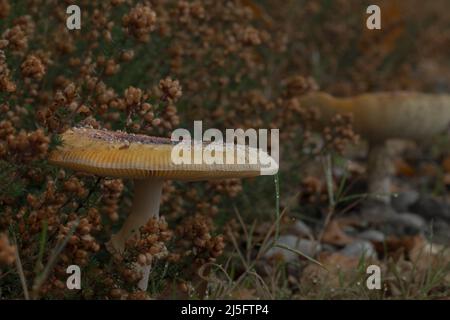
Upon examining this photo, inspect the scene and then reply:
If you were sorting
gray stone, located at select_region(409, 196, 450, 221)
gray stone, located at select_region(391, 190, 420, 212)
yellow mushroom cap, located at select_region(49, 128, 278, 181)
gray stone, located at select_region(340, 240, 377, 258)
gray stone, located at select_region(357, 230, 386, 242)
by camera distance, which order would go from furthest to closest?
gray stone, located at select_region(391, 190, 420, 212)
gray stone, located at select_region(409, 196, 450, 221)
gray stone, located at select_region(357, 230, 386, 242)
gray stone, located at select_region(340, 240, 377, 258)
yellow mushroom cap, located at select_region(49, 128, 278, 181)

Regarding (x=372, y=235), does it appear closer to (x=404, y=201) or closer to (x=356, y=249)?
(x=356, y=249)

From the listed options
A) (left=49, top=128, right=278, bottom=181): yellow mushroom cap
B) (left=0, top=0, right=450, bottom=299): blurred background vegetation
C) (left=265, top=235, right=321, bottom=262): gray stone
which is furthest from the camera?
(left=265, top=235, right=321, bottom=262): gray stone

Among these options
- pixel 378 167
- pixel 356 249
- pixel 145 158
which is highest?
pixel 145 158

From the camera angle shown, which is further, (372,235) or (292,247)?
(372,235)

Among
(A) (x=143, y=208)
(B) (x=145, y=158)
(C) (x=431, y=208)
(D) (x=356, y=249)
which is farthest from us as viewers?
(C) (x=431, y=208)

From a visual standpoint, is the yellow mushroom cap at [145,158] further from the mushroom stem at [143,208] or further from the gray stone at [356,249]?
the gray stone at [356,249]

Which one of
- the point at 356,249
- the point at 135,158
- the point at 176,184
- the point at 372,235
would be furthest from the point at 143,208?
the point at 372,235

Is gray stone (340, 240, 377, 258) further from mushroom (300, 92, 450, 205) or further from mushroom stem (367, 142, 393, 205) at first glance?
mushroom stem (367, 142, 393, 205)

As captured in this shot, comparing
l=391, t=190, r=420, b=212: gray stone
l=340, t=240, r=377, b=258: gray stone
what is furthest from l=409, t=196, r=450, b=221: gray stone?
l=340, t=240, r=377, b=258: gray stone
